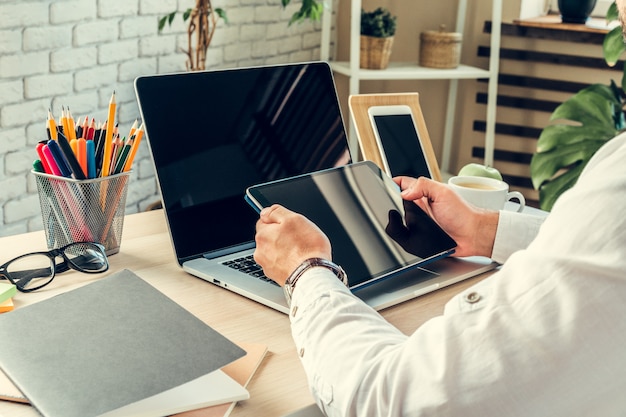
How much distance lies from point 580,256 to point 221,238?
631 millimetres

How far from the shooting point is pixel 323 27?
3.19m

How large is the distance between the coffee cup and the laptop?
0.12m

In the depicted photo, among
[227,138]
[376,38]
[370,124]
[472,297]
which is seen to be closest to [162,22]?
[376,38]

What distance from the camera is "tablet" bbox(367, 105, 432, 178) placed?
136cm

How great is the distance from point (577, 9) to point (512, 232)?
2.33 m

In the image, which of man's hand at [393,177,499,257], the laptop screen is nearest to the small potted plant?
the laptop screen

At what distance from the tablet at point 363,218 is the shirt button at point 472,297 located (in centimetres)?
31

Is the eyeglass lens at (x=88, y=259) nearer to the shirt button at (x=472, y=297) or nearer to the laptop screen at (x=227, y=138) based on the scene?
the laptop screen at (x=227, y=138)

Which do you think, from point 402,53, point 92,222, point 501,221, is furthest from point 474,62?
point 92,222

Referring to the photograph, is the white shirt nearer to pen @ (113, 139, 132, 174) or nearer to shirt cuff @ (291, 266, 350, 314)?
shirt cuff @ (291, 266, 350, 314)

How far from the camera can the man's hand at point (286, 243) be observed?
2.84 feet

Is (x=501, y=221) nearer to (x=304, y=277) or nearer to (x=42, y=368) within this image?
(x=304, y=277)

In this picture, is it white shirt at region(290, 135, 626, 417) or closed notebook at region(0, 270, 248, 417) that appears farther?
closed notebook at region(0, 270, 248, 417)

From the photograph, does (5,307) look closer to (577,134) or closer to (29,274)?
(29,274)
